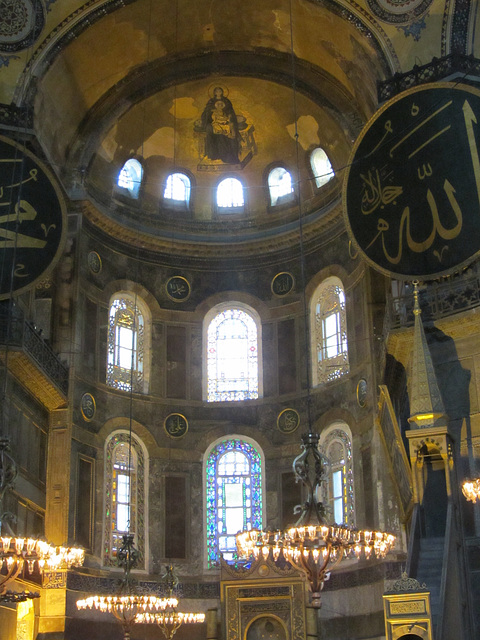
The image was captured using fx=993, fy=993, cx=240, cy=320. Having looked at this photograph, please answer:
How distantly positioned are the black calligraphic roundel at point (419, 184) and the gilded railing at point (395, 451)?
209 cm

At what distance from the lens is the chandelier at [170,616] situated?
14.7 metres

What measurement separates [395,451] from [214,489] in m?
4.87

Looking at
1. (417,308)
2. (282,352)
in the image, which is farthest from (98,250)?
(417,308)

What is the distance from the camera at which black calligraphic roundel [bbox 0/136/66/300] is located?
15000 millimetres

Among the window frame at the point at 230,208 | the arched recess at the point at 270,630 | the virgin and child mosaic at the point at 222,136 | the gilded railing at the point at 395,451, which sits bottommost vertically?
the arched recess at the point at 270,630

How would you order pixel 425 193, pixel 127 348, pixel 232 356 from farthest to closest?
1. pixel 232 356
2. pixel 127 348
3. pixel 425 193

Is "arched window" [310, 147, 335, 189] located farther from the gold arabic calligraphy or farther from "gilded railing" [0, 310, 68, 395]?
"gilded railing" [0, 310, 68, 395]

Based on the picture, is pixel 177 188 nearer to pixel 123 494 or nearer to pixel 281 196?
pixel 281 196

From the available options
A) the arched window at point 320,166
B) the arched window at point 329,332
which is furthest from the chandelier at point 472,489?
the arched window at point 320,166

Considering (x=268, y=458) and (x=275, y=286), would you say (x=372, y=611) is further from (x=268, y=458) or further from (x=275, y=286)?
(x=275, y=286)

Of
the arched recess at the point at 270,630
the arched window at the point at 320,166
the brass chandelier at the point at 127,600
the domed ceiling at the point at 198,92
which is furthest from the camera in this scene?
the arched window at the point at 320,166

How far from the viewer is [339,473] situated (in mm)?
17609

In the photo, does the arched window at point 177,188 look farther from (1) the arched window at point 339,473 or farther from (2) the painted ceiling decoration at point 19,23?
(1) the arched window at point 339,473

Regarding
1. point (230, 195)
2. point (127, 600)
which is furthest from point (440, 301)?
point (230, 195)
